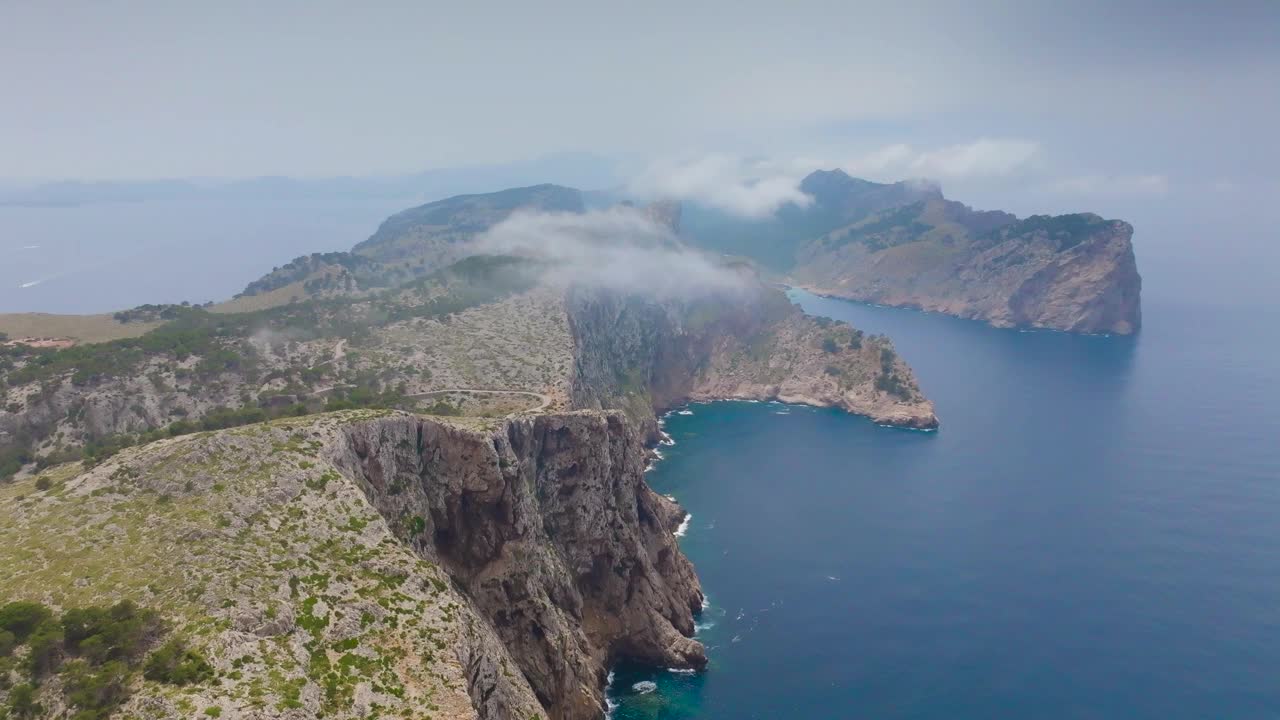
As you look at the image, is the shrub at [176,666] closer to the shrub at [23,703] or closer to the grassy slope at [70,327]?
the shrub at [23,703]

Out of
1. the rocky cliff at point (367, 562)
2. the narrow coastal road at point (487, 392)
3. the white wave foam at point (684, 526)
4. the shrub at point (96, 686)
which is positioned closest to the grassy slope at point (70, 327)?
the narrow coastal road at point (487, 392)

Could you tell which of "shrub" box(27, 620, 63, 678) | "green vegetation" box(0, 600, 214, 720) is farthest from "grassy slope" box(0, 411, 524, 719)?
"shrub" box(27, 620, 63, 678)

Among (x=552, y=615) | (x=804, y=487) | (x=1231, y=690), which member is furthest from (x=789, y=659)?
(x=804, y=487)

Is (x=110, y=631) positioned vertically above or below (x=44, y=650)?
above

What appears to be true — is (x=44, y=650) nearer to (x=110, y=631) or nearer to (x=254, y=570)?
(x=110, y=631)

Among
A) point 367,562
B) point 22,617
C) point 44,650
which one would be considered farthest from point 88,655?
point 367,562

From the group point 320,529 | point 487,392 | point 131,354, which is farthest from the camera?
point 487,392

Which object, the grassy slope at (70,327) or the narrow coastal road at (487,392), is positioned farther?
the grassy slope at (70,327)

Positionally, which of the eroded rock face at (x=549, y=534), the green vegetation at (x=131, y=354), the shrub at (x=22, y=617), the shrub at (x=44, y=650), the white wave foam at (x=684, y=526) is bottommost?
the white wave foam at (x=684, y=526)
